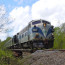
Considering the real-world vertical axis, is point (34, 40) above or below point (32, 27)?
below

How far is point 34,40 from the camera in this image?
14500 mm

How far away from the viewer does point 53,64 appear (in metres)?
6.34

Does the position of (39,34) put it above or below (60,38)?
below

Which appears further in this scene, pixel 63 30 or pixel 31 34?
pixel 63 30

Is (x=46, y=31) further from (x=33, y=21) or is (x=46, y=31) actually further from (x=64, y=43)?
(x=64, y=43)

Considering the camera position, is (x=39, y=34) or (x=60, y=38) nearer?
(x=39, y=34)

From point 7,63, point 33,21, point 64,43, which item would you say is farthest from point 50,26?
point 64,43

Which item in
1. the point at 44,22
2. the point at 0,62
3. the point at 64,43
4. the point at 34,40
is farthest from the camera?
→ the point at 64,43

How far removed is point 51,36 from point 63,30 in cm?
2127

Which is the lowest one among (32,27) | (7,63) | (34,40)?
(7,63)

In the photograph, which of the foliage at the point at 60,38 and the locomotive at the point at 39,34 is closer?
the locomotive at the point at 39,34

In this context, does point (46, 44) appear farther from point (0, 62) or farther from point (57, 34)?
point (57, 34)

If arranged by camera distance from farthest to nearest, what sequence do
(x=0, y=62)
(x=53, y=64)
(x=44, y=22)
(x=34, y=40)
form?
(x=44, y=22) < (x=34, y=40) < (x=0, y=62) < (x=53, y=64)

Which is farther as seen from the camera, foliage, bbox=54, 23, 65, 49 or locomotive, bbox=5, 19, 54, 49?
foliage, bbox=54, 23, 65, 49
